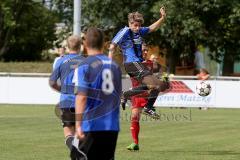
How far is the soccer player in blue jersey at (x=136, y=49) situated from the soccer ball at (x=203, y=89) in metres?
15.8

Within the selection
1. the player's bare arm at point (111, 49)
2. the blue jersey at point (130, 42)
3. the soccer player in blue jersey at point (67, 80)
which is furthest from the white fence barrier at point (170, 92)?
the soccer player in blue jersey at point (67, 80)

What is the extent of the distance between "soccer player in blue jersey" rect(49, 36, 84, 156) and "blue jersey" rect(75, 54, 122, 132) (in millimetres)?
2511

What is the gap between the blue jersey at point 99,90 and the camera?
26.8 feet

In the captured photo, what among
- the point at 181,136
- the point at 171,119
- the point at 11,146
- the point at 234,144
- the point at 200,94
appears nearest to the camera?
the point at 11,146

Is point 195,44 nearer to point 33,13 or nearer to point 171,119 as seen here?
point 33,13

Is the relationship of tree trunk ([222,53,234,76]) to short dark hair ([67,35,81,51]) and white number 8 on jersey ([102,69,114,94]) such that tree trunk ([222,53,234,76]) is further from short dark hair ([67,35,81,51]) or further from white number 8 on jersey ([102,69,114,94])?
white number 8 on jersey ([102,69,114,94])

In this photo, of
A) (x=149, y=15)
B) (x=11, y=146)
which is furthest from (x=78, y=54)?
(x=149, y=15)

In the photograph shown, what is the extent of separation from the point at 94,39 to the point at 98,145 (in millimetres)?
1178

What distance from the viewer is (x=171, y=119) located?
912 inches

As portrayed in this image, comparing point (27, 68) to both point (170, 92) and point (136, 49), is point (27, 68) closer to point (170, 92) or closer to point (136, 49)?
point (170, 92)

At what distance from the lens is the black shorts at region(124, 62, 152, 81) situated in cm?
1429

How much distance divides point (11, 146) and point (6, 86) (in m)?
18.0

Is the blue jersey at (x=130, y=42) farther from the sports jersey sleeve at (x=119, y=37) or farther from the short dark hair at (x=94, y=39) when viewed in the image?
the short dark hair at (x=94, y=39)

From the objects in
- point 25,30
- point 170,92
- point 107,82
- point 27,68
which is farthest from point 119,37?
point 25,30
